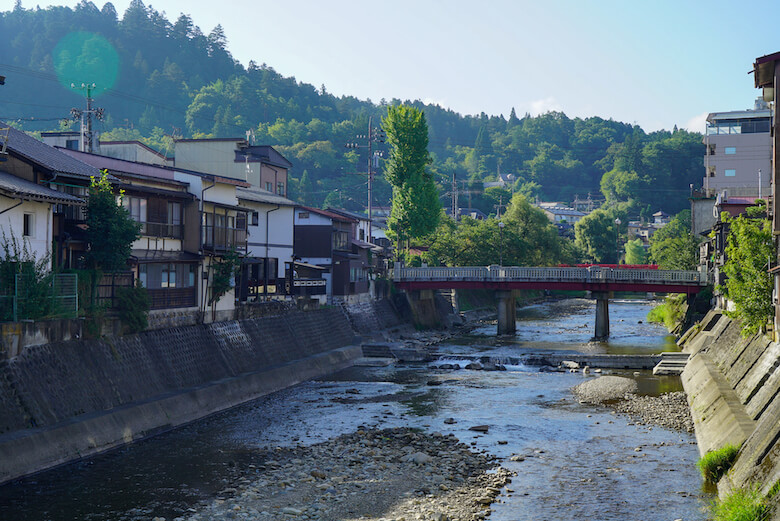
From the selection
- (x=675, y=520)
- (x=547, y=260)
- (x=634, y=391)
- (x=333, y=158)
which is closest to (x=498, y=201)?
(x=333, y=158)

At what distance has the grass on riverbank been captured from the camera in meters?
78.2

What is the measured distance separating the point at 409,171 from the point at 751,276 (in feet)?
157

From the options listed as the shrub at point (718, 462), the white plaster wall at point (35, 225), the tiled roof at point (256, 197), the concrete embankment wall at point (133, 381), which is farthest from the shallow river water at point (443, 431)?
the tiled roof at point (256, 197)

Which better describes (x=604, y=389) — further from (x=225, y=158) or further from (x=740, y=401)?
(x=225, y=158)

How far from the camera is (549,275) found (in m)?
72.1

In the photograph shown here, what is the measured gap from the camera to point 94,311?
33.6 metres

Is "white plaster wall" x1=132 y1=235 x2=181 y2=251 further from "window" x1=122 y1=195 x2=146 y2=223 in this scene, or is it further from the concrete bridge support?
the concrete bridge support

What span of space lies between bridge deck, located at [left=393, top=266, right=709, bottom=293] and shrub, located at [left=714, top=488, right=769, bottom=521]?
4879cm

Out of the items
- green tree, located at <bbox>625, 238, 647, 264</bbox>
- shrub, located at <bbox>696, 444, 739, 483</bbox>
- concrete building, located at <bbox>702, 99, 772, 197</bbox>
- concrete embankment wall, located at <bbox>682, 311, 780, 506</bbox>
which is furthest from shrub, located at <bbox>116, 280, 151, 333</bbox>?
green tree, located at <bbox>625, 238, 647, 264</bbox>

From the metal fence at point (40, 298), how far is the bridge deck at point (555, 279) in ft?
150

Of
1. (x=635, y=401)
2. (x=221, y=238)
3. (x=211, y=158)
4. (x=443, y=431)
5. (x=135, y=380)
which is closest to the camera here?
(x=135, y=380)

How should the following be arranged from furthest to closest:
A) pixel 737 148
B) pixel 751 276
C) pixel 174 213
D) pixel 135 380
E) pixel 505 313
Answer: pixel 737 148 → pixel 505 313 → pixel 174 213 → pixel 751 276 → pixel 135 380

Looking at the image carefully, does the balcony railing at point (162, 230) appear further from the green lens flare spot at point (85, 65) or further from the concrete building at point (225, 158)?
the green lens flare spot at point (85, 65)

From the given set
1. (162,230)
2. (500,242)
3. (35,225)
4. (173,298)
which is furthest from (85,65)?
(35,225)
